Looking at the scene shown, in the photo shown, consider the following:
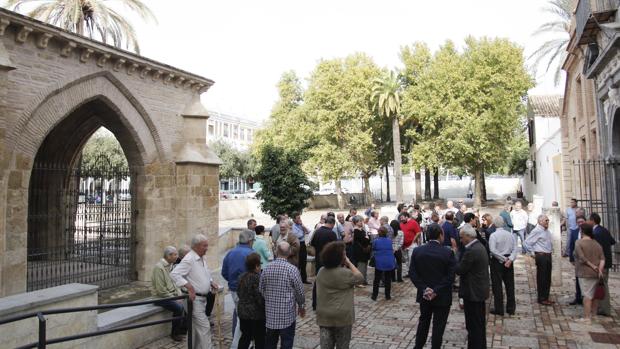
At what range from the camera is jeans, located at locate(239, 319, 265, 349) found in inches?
196

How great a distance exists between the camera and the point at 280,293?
15.3ft

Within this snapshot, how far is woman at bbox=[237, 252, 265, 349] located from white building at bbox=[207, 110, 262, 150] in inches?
2051

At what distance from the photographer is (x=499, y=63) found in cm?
2952

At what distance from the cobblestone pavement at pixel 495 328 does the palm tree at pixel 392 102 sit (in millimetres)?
23887

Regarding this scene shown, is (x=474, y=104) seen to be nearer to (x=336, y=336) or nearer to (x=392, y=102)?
(x=392, y=102)

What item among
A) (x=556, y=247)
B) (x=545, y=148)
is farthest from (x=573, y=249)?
(x=545, y=148)

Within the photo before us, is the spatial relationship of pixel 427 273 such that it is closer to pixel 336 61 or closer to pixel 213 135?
pixel 336 61

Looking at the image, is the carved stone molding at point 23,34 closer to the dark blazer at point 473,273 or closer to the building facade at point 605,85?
the dark blazer at point 473,273

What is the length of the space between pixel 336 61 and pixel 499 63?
40.6 feet

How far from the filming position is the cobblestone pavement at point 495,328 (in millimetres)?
6051

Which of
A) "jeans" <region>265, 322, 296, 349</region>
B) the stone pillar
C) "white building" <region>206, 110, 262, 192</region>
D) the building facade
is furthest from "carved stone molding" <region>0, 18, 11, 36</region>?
"white building" <region>206, 110, 262, 192</region>

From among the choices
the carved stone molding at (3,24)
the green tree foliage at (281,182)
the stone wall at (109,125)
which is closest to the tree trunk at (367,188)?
the green tree foliage at (281,182)

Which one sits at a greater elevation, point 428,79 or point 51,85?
point 428,79

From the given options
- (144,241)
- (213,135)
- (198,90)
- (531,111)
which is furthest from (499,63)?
(213,135)
